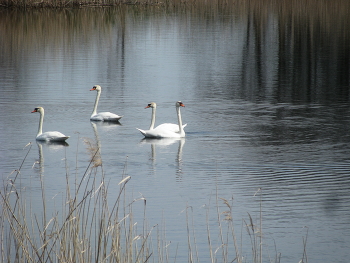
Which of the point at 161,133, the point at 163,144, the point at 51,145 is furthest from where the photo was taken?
the point at 161,133

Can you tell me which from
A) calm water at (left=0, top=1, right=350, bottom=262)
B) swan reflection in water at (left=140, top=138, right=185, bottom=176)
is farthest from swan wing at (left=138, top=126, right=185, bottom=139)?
calm water at (left=0, top=1, right=350, bottom=262)

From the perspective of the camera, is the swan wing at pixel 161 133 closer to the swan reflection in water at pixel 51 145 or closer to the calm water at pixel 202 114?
the calm water at pixel 202 114

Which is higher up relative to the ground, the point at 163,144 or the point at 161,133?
the point at 161,133

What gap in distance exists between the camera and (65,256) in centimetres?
501

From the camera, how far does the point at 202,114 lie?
640 inches

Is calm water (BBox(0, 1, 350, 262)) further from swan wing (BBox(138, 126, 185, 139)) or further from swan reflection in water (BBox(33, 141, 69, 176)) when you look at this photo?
swan wing (BBox(138, 126, 185, 139))

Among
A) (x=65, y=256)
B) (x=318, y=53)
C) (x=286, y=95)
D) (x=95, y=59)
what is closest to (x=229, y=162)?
(x=65, y=256)

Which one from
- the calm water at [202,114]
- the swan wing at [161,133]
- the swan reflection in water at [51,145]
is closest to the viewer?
the calm water at [202,114]

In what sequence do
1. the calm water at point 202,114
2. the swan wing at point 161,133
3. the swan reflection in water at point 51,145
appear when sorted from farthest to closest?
the swan wing at point 161,133 → the swan reflection in water at point 51,145 → the calm water at point 202,114

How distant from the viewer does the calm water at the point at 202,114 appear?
8719 mm

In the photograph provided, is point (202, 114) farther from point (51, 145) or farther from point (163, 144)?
point (51, 145)

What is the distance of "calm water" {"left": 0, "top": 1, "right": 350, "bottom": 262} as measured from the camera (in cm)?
A: 872

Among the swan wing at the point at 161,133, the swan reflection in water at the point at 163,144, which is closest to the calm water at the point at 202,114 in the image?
the swan reflection in water at the point at 163,144

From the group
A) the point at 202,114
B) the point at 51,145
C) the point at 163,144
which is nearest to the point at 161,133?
the point at 163,144
